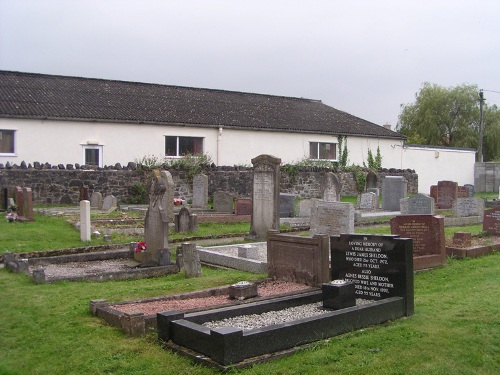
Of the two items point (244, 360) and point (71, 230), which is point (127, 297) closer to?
point (244, 360)

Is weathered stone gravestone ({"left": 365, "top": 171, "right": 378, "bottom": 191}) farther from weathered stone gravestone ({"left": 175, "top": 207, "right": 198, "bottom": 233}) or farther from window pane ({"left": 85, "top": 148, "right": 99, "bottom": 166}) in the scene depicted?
window pane ({"left": 85, "top": 148, "right": 99, "bottom": 166})

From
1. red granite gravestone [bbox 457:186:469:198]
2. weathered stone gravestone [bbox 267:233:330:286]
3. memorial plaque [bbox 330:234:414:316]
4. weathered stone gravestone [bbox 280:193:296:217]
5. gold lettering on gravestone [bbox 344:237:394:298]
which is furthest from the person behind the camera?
red granite gravestone [bbox 457:186:469:198]

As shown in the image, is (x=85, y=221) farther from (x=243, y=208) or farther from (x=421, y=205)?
(x=421, y=205)

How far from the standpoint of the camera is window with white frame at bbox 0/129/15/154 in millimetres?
26578

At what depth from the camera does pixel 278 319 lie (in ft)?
24.2

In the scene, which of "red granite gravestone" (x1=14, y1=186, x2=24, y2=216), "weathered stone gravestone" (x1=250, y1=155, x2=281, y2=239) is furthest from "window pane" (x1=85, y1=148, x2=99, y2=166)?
"weathered stone gravestone" (x1=250, y1=155, x2=281, y2=239)

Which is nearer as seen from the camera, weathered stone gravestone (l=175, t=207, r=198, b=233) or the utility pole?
weathered stone gravestone (l=175, t=207, r=198, b=233)

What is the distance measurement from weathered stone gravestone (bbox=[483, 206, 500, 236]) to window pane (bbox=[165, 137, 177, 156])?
1867 cm

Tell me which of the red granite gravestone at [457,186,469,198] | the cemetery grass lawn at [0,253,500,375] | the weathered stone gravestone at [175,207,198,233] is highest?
the red granite gravestone at [457,186,469,198]

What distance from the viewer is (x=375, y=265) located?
8.12 metres

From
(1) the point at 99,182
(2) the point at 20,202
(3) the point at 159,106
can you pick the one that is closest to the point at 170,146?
(3) the point at 159,106

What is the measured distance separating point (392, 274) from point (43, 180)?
19.0 metres

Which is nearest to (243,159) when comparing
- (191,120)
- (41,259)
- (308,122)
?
(191,120)

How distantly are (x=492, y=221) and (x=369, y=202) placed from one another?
313 inches
